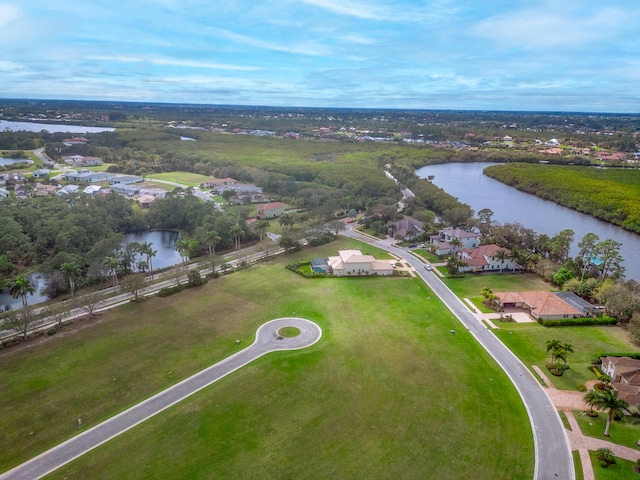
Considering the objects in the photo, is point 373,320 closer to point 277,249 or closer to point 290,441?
point 290,441

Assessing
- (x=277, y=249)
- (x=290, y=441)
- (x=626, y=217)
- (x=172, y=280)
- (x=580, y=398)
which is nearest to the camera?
(x=290, y=441)

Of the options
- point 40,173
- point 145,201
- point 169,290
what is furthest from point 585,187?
point 40,173

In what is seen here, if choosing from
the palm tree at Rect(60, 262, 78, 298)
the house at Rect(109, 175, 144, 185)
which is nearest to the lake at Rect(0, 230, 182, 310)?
the palm tree at Rect(60, 262, 78, 298)

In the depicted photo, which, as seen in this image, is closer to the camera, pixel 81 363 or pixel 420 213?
pixel 81 363

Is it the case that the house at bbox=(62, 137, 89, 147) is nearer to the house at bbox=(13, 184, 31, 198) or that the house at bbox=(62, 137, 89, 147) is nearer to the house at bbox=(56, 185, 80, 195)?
the house at bbox=(13, 184, 31, 198)

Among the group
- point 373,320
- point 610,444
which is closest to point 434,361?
point 373,320
